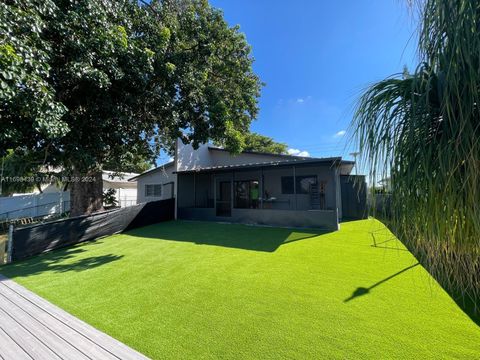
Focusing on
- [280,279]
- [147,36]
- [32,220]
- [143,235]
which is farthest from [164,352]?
Result: [32,220]

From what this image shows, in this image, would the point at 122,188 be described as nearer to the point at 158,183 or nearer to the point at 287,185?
the point at 158,183

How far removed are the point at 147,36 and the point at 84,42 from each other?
317 centimetres

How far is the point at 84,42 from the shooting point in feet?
18.7

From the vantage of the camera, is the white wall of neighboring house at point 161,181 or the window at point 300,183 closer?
the window at point 300,183

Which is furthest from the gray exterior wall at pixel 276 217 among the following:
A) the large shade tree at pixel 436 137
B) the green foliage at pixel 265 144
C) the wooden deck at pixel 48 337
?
the green foliage at pixel 265 144

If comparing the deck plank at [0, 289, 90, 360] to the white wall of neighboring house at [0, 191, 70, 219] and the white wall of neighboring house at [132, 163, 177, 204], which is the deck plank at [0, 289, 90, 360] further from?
the white wall of neighboring house at [0, 191, 70, 219]

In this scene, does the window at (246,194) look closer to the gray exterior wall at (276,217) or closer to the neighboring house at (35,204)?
the gray exterior wall at (276,217)

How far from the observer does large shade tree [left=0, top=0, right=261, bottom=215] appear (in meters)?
4.59

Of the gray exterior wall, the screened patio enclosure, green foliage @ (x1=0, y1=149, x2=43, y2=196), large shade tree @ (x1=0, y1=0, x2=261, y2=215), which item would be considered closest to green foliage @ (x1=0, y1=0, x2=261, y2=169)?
large shade tree @ (x1=0, y1=0, x2=261, y2=215)

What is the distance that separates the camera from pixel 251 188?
13.5m

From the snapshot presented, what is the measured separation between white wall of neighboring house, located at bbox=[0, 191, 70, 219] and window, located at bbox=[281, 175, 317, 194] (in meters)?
17.0

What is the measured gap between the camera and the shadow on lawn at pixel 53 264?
561 cm

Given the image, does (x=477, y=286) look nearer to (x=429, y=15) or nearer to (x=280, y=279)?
(x=429, y=15)

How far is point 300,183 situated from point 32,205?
19.6 m
